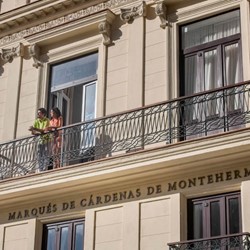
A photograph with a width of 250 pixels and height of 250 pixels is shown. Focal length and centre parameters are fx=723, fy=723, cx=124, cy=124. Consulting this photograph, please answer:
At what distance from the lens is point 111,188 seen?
14.4 metres

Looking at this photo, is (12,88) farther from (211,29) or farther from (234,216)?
(234,216)

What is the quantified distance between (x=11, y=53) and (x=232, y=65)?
5.93m

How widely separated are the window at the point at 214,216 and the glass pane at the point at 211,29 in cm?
367

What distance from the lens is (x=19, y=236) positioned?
15320 mm

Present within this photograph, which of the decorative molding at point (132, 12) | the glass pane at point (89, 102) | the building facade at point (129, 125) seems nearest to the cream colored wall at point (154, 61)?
the building facade at point (129, 125)

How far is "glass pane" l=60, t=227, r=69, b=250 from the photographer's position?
580 inches

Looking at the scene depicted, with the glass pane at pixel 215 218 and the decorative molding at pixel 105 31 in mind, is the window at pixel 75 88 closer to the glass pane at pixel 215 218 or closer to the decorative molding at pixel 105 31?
the decorative molding at pixel 105 31

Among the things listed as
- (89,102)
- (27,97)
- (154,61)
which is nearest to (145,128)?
(154,61)

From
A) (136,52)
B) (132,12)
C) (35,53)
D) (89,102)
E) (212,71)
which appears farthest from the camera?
(35,53)

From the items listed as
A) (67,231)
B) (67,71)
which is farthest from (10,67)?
(67,231)

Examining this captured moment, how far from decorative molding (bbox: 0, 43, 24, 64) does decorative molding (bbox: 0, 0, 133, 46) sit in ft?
0.96

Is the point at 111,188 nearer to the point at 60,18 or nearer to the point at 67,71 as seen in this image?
the point at 67,71

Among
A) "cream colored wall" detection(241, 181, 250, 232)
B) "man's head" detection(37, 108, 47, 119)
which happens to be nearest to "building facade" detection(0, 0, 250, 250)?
"cream colored wall" detection(241, 181, 250, 232)

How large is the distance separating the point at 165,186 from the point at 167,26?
3.80 meters
